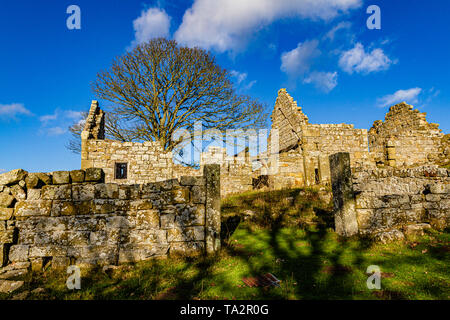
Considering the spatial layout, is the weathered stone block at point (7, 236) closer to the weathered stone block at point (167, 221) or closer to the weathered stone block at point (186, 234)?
the weathered stone block at point (167, 221)

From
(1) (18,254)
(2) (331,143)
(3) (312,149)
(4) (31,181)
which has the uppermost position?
(2) (331,143)

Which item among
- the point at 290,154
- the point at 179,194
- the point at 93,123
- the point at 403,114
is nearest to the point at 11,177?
the point at 179,194

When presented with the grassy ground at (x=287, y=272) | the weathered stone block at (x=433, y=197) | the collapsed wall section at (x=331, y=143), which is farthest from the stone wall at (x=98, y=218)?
the collapsed wall section at (x=331, y=143)

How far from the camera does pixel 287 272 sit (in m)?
5.00

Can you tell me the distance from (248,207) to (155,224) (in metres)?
5.53

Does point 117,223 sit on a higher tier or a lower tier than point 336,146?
lower

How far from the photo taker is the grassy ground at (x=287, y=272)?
4.18 meters

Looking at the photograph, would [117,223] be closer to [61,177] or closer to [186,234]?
[186,234]

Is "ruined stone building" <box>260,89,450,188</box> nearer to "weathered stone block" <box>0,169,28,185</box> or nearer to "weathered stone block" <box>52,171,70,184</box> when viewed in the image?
"weathered stone block" <box>52,171,70,184</box>

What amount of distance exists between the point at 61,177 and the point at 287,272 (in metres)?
5.72

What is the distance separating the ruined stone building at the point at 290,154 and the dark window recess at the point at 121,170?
29 mm

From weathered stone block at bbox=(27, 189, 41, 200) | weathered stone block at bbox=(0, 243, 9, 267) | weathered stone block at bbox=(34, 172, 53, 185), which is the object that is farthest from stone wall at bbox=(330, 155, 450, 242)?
weathered stone block at bbox=(0, 243, 9, 267)
